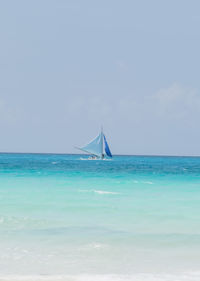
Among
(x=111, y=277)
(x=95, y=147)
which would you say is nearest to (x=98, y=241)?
(x=111, y=277)

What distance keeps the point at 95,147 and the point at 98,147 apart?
2.71 feet

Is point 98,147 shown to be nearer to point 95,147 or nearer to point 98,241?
point 95,147

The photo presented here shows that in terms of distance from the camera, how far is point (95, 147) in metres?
92.2

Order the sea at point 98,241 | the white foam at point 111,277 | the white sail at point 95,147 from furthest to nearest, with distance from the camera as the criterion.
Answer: the white sail at point 95,147 → the sea at point 98,241 → the white foam at point 111,277

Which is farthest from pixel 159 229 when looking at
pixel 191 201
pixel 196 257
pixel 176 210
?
pixel 191 201

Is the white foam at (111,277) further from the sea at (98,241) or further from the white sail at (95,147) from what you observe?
the white sail at (95,147)

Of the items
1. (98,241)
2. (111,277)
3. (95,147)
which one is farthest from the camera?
(95,147)

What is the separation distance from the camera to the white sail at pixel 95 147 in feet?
296

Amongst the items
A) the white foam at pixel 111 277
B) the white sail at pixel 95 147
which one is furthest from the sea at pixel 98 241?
the white sail at pixel 95 147

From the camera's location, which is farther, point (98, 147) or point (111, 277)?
point (98, 147)

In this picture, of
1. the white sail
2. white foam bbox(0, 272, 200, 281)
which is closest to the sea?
white foam bbox(0, 272, 200, 281)

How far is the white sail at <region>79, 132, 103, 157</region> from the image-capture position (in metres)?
90.3

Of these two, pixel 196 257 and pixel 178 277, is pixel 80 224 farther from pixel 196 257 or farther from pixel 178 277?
pixel 178 277

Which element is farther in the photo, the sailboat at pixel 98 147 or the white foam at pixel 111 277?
the sailboat at pixel 98 147
